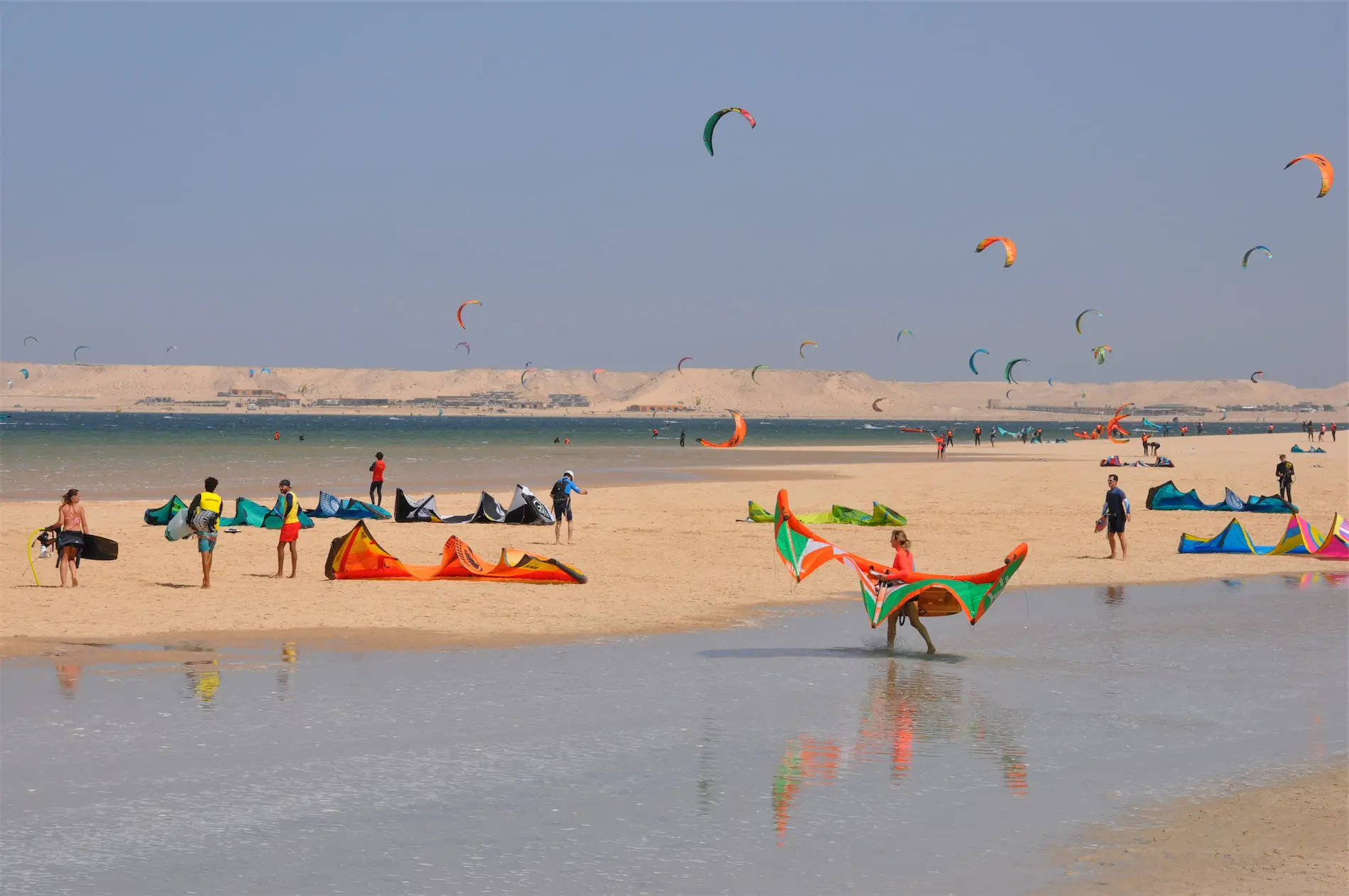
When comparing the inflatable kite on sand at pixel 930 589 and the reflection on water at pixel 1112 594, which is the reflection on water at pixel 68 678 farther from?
the reflection on water at pixel 1112 594

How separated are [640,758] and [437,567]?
953cm

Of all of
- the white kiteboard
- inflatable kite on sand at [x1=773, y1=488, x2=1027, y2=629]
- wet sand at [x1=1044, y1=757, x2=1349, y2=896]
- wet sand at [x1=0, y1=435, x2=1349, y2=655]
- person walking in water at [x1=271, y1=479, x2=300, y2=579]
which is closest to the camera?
wet sand at [x1=1044, y1=757, x2=1349, y2=896]

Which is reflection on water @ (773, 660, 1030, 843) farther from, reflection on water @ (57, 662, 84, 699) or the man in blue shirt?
the man in blue shirt

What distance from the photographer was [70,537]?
1695cm

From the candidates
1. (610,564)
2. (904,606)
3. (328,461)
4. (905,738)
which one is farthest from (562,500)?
(328,461)

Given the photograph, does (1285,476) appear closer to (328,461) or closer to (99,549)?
(99,549)

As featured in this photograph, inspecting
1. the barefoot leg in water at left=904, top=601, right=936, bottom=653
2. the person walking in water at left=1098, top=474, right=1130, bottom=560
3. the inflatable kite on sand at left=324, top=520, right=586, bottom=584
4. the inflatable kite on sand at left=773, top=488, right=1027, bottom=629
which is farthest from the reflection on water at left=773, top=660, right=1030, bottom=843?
the person walking in water at left=1098, top=474, right=1130, bottom=560

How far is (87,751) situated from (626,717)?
13.1ft

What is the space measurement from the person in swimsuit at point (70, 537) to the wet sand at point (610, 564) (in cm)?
30

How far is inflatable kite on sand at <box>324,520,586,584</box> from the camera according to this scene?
18.3m

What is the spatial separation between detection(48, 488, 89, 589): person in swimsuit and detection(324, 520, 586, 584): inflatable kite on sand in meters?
3.16

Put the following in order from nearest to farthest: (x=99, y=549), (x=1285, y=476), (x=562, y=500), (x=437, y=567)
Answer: (x=99, y=549) → (x=437, y=567) → (x=562, y=500) → (x=1285, y=476)

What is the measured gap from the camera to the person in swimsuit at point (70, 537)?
16.9 metres

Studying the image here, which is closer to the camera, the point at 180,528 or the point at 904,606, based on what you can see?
the point at 904,606
